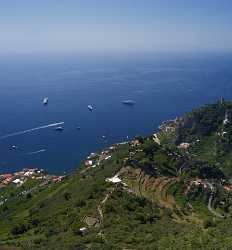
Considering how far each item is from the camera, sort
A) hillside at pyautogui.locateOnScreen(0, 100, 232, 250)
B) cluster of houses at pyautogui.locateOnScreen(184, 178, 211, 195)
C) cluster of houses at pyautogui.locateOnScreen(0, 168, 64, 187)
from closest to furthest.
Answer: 1. hillside at pyautogui.locateOnScreen(0, 100, 232, 250)
2. cluster of houses at pyautogui.locateOnScreen(184, 178, 211, 195)
3. cluster of houses at pyautogui.locateOnScreen(0, 168, 64, 187)

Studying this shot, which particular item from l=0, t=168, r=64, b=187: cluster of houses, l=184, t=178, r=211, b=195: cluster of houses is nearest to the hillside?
l=184, t=178, r=211, b=195: cluster of houses

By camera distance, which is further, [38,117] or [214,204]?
[38,117]

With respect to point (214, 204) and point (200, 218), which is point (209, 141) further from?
point (200, 218)

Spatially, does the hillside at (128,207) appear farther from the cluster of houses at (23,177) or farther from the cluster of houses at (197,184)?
the cluster of houses at (23,177)

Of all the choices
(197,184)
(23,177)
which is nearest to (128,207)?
(197,184)

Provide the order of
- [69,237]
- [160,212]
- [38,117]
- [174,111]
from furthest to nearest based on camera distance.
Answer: [174,111], [38,117], [160,212], [69,237]

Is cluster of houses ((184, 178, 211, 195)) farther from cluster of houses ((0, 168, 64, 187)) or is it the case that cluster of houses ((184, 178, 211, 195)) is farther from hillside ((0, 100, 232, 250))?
cluster of houses ((0, 168, 64, 187))

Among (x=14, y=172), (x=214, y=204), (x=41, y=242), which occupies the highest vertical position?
(x=41, y=242)

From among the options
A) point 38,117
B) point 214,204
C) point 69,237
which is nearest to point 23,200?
point 214,204
